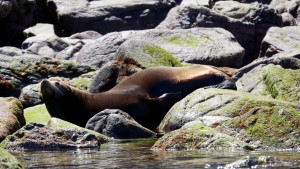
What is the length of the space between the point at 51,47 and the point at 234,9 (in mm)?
7266

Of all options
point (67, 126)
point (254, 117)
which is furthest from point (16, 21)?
point (254, 117)

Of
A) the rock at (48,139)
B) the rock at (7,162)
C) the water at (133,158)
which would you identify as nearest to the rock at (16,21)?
the rock at (48,139)

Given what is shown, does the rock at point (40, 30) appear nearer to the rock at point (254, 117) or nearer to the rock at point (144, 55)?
the rock at point (144, 55)

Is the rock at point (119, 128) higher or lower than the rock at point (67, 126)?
lower

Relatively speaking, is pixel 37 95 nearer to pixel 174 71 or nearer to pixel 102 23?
pixel 174 71

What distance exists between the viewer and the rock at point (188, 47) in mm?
18891

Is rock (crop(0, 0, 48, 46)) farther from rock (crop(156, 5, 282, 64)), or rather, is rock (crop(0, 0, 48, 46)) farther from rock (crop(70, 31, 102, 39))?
rock (crop(156, 5, 282, 64))

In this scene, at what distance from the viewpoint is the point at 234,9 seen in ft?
92.0

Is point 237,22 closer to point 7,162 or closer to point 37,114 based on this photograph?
point 37,114

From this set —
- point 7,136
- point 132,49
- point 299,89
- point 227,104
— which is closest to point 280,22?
point 132,49

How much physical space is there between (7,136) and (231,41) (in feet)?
30.8

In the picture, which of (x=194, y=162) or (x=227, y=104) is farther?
(x=227, y=104)

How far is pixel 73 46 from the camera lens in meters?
23.8

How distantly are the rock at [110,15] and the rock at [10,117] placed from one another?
15.5 metres
